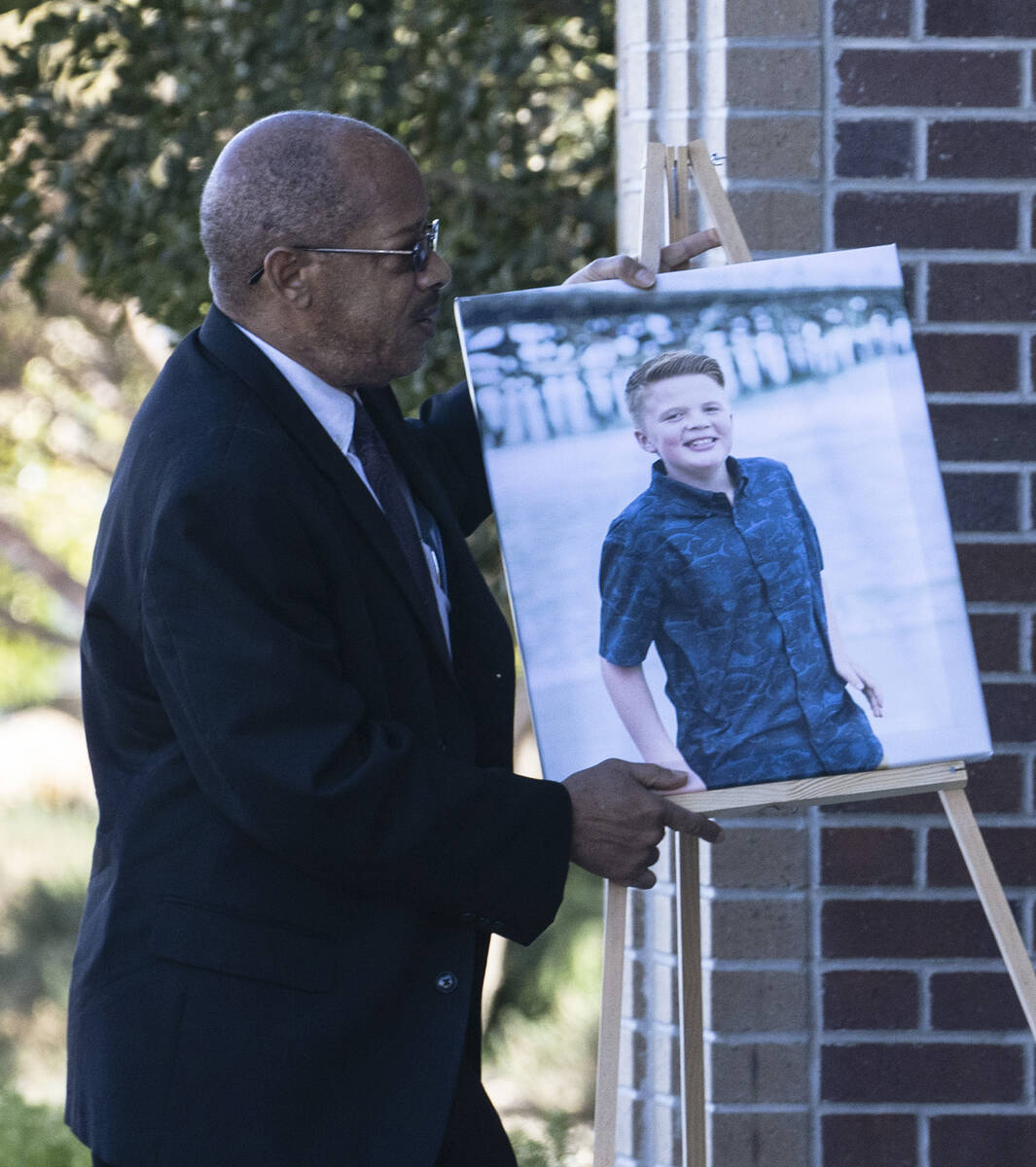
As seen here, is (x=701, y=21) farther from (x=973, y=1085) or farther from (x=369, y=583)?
(x=973, y=1085)

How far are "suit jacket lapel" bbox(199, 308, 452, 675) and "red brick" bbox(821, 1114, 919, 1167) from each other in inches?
43.9

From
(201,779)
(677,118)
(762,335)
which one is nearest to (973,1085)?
(762,335)

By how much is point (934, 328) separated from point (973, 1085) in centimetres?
113

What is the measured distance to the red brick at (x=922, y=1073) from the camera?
2.33 m

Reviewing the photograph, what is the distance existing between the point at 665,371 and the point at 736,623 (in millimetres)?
323

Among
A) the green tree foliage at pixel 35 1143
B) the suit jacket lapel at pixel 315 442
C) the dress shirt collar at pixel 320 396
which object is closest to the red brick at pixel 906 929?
the suit jacket lapel at pixel 315 442

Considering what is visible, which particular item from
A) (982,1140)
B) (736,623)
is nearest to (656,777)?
Result: (736,623)

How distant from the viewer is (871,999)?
233cm

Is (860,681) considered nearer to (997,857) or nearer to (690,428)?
(690,428)

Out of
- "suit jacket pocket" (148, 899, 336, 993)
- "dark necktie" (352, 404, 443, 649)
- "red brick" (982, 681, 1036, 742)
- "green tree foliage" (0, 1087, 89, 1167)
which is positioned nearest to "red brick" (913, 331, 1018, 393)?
"red brick" (982, 681, 1036, 742)

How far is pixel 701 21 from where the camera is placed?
7.50ft

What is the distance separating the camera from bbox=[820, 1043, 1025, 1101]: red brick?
2.33 metres

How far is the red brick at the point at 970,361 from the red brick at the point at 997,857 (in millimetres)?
652

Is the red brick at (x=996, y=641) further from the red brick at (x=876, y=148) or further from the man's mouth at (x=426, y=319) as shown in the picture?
the man's mouth at (x=426, y=319)
